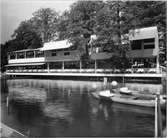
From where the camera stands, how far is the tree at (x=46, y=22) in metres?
71.0

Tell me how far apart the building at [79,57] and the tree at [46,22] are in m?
10.2

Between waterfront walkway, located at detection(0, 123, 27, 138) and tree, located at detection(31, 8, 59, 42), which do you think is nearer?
waterfront walkway, located at detection(0, 123, 27, 138)

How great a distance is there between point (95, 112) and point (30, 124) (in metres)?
5.36

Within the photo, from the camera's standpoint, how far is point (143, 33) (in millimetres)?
38188

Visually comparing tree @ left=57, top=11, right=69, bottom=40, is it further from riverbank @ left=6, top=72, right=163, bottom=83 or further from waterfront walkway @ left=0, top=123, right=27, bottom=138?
waterfront walkway @ left=0, top=123, right=27, bottom=138

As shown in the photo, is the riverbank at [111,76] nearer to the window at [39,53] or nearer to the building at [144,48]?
the building at [144,48]

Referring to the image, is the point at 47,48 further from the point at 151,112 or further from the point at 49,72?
the point at 151,112

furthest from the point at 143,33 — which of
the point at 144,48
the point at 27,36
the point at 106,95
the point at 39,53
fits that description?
the point at 27,36

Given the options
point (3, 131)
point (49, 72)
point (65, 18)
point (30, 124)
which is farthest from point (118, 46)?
point (3, 131)

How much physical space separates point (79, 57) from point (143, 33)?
46.1 ft

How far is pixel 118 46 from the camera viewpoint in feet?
129

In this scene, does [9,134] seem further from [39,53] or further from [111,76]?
[39,53]

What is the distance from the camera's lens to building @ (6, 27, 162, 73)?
37938 millimetres

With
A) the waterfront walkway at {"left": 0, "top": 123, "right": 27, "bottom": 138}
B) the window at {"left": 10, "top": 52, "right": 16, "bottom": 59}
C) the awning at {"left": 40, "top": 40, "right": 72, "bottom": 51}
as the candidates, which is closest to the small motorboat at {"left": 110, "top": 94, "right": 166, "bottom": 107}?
the waterfront walkway at {"left": 0, "top": 123, "right": 27, "bottom": 138}
